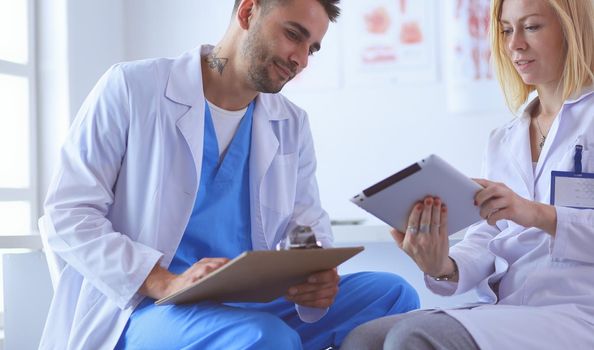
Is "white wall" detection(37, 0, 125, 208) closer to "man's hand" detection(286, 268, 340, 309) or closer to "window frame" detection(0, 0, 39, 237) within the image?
"window frame" detection(0, 0, 39, 237)

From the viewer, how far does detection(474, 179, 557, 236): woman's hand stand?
5.01ft

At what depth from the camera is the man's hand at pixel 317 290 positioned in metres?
1.69

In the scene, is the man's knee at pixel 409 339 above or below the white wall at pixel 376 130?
below

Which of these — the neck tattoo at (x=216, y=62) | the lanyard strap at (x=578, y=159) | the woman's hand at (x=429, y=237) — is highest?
the neck tattoo at (x=216, y=62)

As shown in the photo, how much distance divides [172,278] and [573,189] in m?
0.78

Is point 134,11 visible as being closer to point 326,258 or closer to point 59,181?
point 59,181

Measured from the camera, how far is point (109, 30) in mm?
3580

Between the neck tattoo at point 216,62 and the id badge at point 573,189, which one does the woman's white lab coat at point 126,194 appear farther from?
the id badge at point 573,189

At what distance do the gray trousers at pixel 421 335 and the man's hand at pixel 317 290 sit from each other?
20 cm

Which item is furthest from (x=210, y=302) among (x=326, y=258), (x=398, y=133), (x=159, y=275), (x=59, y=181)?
(x=398, y=133)

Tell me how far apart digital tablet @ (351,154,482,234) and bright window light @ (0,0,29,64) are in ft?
7.30

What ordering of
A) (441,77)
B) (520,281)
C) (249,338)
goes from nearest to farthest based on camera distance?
(249,338) < (520,281) < (441,77)

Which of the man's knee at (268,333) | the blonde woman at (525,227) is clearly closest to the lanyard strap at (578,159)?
the blonde woman at (525,227)

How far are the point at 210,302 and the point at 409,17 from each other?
6.73ft
